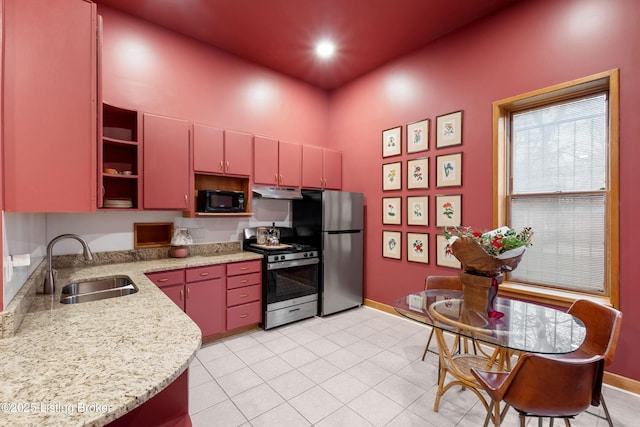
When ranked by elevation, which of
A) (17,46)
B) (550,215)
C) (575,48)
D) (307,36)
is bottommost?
(550,215)

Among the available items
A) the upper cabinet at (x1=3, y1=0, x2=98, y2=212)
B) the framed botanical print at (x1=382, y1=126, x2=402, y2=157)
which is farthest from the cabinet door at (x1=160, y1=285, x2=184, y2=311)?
the framed botanical print at (x1=382, y1=126, x2=402, y2=157)

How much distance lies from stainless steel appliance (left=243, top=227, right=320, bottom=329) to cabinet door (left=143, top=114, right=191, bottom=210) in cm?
107

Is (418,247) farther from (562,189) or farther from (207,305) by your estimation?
(207,305)

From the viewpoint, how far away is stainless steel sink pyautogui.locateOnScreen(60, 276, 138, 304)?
207cm

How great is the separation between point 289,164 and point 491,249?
9.04 ft

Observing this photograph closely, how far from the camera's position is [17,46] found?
4.10ft

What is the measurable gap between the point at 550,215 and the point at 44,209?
374cm

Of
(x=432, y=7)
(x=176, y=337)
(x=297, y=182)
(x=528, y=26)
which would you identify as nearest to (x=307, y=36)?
(x=432, y=7)

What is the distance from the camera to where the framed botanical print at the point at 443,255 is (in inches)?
130

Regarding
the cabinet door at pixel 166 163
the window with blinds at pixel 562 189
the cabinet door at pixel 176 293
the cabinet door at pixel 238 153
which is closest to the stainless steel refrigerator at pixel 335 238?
the cabinet door at pixel 238 153

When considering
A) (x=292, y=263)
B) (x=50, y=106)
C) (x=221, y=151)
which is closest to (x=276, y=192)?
(x=221, y=151)

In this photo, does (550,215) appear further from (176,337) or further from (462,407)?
(176,337)

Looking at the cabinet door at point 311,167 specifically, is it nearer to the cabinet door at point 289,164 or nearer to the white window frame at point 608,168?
the cabinet door at point 289,164

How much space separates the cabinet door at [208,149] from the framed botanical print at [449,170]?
2.56 meters
